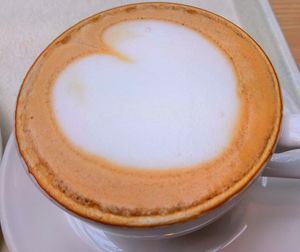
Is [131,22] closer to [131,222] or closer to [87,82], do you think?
[87,82]

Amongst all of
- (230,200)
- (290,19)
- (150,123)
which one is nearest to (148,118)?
(150,123)

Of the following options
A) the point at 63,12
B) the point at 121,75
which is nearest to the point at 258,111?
the point at 121,75

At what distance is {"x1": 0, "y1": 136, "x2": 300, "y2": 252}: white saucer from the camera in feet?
1.70

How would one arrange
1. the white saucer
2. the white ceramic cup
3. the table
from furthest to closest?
the table → the white saucer → the white ceramic cup

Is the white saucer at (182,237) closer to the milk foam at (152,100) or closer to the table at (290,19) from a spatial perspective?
the milk foam at (152,100)

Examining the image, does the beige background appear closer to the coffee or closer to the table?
the table

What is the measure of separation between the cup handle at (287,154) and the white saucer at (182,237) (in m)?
0.06

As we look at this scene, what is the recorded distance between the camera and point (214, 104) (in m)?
0.44

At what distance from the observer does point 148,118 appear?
434 millimetres

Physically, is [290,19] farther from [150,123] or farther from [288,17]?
[150,123]

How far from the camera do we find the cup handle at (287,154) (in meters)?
0.43

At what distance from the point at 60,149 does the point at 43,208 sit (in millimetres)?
156

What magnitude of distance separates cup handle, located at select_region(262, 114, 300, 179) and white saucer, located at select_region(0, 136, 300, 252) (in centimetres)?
6

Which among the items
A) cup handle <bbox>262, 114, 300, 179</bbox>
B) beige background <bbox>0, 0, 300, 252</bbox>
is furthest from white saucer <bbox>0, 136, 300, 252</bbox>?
beige background <bbox>0, 0, 300, 252</bbox>
